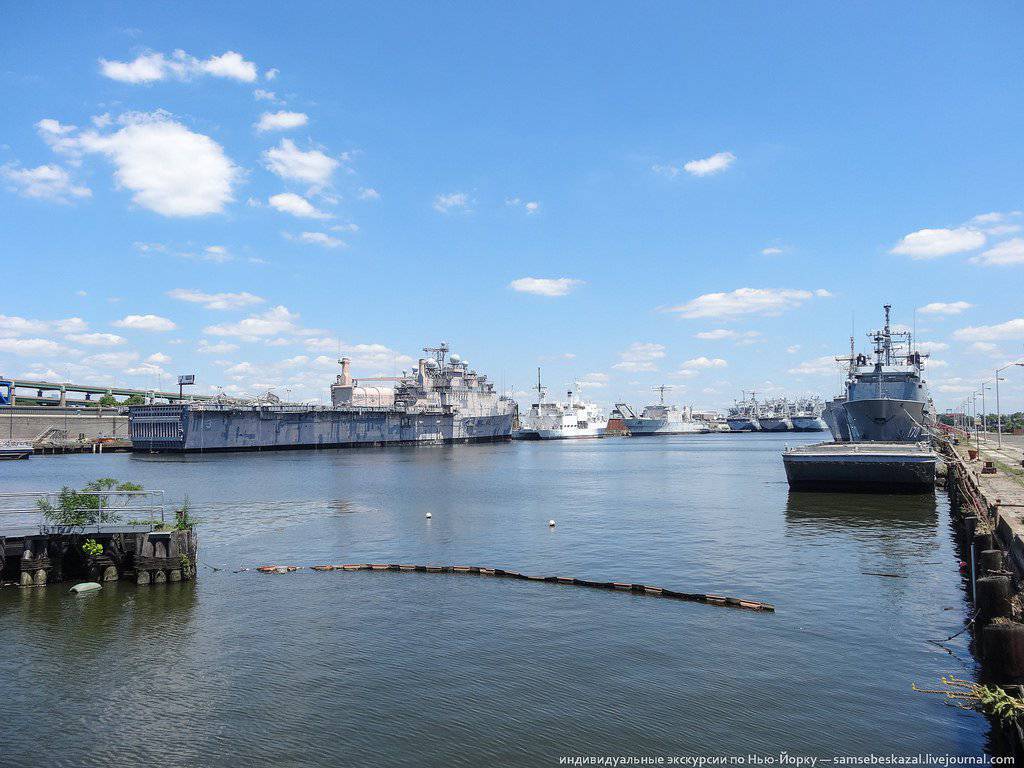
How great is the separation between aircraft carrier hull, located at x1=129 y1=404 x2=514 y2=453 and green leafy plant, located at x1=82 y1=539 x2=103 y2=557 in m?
84.5

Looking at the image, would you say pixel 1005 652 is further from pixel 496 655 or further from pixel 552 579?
pixel 552 579

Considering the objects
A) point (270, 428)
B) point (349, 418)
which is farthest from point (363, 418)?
point (270, 428)

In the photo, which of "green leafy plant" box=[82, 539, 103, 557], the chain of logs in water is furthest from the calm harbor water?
"green leafy plant" box=[82, 539, 103, 557]

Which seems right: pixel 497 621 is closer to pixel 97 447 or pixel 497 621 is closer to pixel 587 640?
pixel 587 640

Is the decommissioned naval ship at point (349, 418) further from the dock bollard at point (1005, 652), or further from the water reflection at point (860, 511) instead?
the dock bollard at point (1005, 652)

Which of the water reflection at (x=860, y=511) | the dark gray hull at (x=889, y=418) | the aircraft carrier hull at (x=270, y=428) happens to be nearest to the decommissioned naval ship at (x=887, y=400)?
the dark gray hull at (x=889, y=418)

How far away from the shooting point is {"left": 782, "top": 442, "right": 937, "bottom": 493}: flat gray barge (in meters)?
42.4

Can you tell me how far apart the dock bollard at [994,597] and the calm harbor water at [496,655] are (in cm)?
205

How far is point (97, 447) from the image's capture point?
114125 millimetres

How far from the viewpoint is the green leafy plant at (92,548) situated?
23.0 m

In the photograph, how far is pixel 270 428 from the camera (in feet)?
357

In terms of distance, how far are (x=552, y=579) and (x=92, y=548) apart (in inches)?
621

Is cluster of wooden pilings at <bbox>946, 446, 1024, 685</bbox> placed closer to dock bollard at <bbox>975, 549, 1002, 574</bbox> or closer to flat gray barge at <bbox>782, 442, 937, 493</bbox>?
dock bollard at <bbox>975, 549, 1002, 574</bbox>

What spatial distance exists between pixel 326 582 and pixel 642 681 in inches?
509
